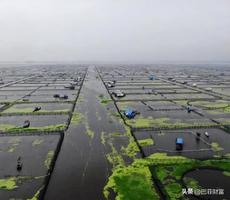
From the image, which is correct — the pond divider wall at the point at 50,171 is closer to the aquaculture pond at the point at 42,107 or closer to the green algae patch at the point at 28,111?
the green algae patch at the point at 28,111

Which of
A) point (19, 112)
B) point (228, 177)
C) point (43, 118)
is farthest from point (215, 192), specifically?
point (19, 112)

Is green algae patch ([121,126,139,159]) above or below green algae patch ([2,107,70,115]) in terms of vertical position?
above

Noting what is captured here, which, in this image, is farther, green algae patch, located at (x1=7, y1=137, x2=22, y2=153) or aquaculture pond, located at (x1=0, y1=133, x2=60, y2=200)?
green algae patch, located at (x1=7, y1=137, x2=22, y2=153)

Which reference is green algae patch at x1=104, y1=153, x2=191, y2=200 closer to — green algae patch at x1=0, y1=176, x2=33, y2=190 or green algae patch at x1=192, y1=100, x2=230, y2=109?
green algae patch at x1=0, y1=176, x2=33, y2=190

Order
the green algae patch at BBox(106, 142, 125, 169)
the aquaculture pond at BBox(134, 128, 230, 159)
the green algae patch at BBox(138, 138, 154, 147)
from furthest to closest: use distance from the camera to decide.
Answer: the green algae patch at BBox(138, 138, 154, 147)
the aquaculture pond at BBox(134, 128, 230, 159)
the green algae patch at BBox(106, 142, 125, 169)

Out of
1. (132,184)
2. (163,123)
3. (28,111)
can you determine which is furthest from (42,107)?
(132,184)

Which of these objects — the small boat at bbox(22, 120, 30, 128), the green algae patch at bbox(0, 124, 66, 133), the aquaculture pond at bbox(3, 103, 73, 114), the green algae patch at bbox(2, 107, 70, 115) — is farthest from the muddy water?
the aquaculture pond at bbox(3, 103, 73, 114)

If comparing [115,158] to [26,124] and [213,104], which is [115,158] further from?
[213,104]
